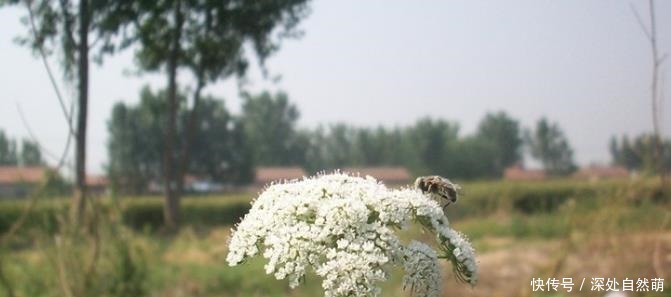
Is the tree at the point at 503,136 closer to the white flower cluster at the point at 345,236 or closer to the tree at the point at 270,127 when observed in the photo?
the tree at the point at 270,127

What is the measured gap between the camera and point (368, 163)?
660cm

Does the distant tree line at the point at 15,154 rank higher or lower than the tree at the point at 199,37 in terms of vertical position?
lower

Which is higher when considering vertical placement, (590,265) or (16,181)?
(16,181)

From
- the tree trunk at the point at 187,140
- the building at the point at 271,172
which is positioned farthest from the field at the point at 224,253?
the building at the point at 271,172

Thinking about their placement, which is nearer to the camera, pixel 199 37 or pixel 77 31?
pixel 77 31

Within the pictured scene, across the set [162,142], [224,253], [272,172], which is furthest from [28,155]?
[162,142]

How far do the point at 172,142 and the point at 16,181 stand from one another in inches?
131

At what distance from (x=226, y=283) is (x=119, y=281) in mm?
1266

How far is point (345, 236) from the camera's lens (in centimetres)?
91

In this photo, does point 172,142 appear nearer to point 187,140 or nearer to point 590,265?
point 187,140

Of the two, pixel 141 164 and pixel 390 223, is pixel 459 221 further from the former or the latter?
pixel 390 223

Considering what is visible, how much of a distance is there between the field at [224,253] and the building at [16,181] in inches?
5.7

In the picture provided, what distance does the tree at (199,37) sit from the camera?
17.3ft

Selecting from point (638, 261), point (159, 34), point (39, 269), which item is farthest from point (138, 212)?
point (638, 261)
